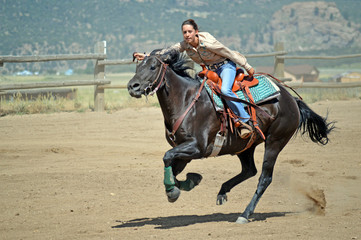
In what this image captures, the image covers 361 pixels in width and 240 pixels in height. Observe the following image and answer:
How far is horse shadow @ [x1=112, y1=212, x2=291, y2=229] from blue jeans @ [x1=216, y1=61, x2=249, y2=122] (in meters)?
1.32

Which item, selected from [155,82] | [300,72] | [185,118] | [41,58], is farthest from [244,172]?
[300,72]

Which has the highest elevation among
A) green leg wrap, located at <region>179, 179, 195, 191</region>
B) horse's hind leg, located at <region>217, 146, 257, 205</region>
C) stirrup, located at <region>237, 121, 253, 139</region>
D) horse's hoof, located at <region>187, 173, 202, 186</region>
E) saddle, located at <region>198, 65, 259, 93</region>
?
saddle, located at <region>198, 65, 259, 93</region>

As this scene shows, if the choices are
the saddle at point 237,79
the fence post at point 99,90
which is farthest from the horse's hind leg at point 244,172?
the fence post at point 99,90

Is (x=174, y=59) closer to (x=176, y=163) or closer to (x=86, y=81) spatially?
(x=176, y=163)

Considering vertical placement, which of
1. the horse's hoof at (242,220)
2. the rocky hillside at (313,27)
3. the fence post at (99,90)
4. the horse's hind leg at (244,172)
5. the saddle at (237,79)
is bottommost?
the rocky hillside at (313,27)

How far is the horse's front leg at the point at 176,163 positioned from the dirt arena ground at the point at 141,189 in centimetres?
46

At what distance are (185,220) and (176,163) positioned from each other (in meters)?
0.80

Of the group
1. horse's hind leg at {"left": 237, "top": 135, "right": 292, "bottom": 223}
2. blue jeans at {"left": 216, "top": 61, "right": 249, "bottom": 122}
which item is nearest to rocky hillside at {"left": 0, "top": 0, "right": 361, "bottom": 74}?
horse's hind leg at {"left": 237, "top": 135, "right": 292, "bottom": 223}

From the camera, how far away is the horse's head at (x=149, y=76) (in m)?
6.51

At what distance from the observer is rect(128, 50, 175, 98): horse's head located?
6508 millimetres

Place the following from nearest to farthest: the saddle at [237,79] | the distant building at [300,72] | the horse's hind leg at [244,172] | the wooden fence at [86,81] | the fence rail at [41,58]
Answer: the saddle at [237,79] < the horse's hind leg at [244,172] < the fence rail at [41,58] < the wooden fence at [86,81] < the distant building at [300,72]

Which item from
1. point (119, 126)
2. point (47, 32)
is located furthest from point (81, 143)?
point (47, 32)

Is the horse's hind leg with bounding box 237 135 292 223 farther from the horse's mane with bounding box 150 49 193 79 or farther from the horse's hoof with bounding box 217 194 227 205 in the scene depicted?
the horse's mane with bounding box 150 49 193 79

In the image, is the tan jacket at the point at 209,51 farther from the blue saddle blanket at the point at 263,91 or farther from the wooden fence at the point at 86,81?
the wooden fence at the point at 86,81
